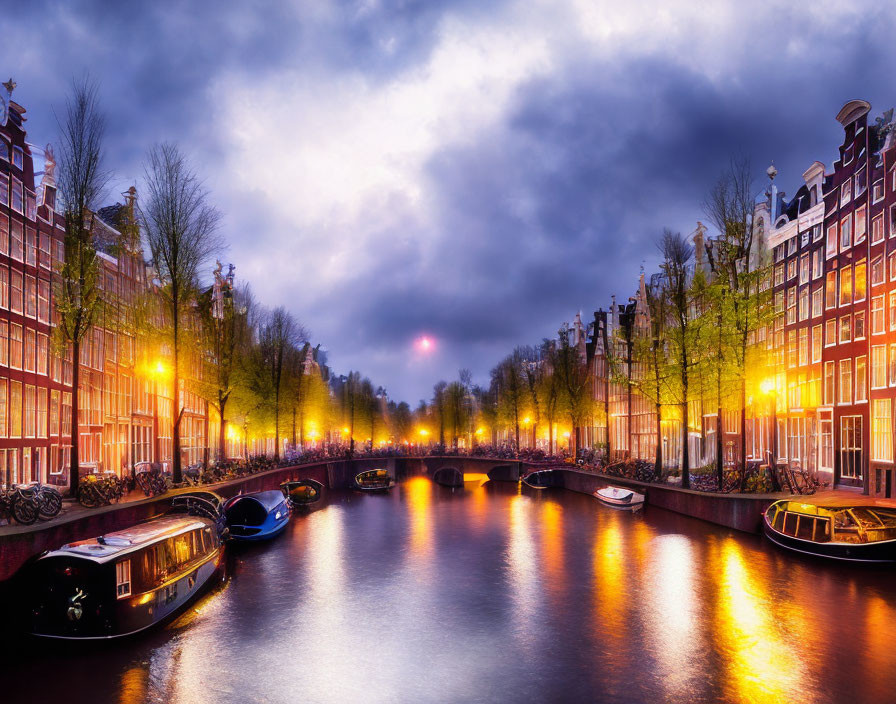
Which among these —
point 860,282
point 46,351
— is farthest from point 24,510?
point 860,282

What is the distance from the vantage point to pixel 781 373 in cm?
4722

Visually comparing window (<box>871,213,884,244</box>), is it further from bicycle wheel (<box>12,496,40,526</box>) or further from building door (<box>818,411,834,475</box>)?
bicycle wheel (<box>12,496,40,526</box>)

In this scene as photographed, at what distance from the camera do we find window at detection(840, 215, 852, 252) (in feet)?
130

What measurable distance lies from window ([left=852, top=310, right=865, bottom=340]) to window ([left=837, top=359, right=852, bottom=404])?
1426mm

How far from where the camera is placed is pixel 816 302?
4325 centimetres

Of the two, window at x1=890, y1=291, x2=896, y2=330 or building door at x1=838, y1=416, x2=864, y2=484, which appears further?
building door at x1=838, y1=416, x2=864, y2=484

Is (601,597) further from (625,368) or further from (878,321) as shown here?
A: (625,368)

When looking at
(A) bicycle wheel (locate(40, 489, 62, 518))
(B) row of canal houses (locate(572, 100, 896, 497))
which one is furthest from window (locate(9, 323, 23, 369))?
(B) row of canal houses (locate(572, 100, 896, 497))

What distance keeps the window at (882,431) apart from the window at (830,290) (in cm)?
714

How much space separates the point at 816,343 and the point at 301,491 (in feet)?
119

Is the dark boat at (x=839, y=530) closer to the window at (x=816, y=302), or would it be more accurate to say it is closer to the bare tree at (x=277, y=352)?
the window at (x=816, y=302)

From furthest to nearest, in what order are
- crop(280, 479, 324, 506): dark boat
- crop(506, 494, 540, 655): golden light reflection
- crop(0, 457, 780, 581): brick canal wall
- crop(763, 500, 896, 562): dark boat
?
crop(280, 479, 324, 506): dark boat → crop(763, 500, 896, 562): dark boat → crop(0, 457, 780, 581): brick canal wall → crop(506, 494, 540, 655): golden light reflection

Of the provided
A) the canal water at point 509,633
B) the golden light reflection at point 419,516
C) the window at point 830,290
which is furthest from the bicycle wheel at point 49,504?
the window at point 830,290

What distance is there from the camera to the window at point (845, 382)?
38.6 metres
